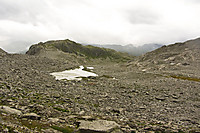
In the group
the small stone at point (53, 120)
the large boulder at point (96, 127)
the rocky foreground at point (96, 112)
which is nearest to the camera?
the large boulder at point (96, 127)

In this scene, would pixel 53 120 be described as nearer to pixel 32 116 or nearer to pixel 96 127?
pixel 32 116

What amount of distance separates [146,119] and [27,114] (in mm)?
17334

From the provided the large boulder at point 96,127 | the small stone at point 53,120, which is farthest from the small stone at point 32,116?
the large boulder at point 96,127

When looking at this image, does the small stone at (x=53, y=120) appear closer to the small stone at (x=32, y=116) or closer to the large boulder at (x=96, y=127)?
the small stone at (x=32, y=116)

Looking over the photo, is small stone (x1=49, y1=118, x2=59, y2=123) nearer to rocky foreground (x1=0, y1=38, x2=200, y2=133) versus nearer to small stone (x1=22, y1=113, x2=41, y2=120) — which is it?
rocky foreground (x1=0, y1=38, x2=200, y2=133)

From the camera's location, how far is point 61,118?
717 inches

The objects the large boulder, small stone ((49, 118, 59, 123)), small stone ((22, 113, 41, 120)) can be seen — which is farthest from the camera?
small stone ((49, 118, 59, 123))

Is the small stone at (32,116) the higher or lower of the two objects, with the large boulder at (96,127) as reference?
higher

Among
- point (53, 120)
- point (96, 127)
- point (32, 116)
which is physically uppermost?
point (32, 116)

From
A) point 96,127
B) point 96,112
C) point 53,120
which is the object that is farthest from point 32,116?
point 96,112

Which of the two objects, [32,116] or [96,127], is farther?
[32,116]

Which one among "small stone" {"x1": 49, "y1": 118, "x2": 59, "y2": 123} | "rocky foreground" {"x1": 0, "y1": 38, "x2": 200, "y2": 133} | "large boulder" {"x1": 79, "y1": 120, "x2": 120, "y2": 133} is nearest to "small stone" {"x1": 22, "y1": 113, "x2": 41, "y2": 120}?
"rocky foreground" {"x1": 0, "y1": 38, "x2": 200, "y2": 133}

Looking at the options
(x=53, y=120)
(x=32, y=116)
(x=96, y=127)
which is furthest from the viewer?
(x=53, y=120)

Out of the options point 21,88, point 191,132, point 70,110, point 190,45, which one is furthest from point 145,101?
point 190,45
